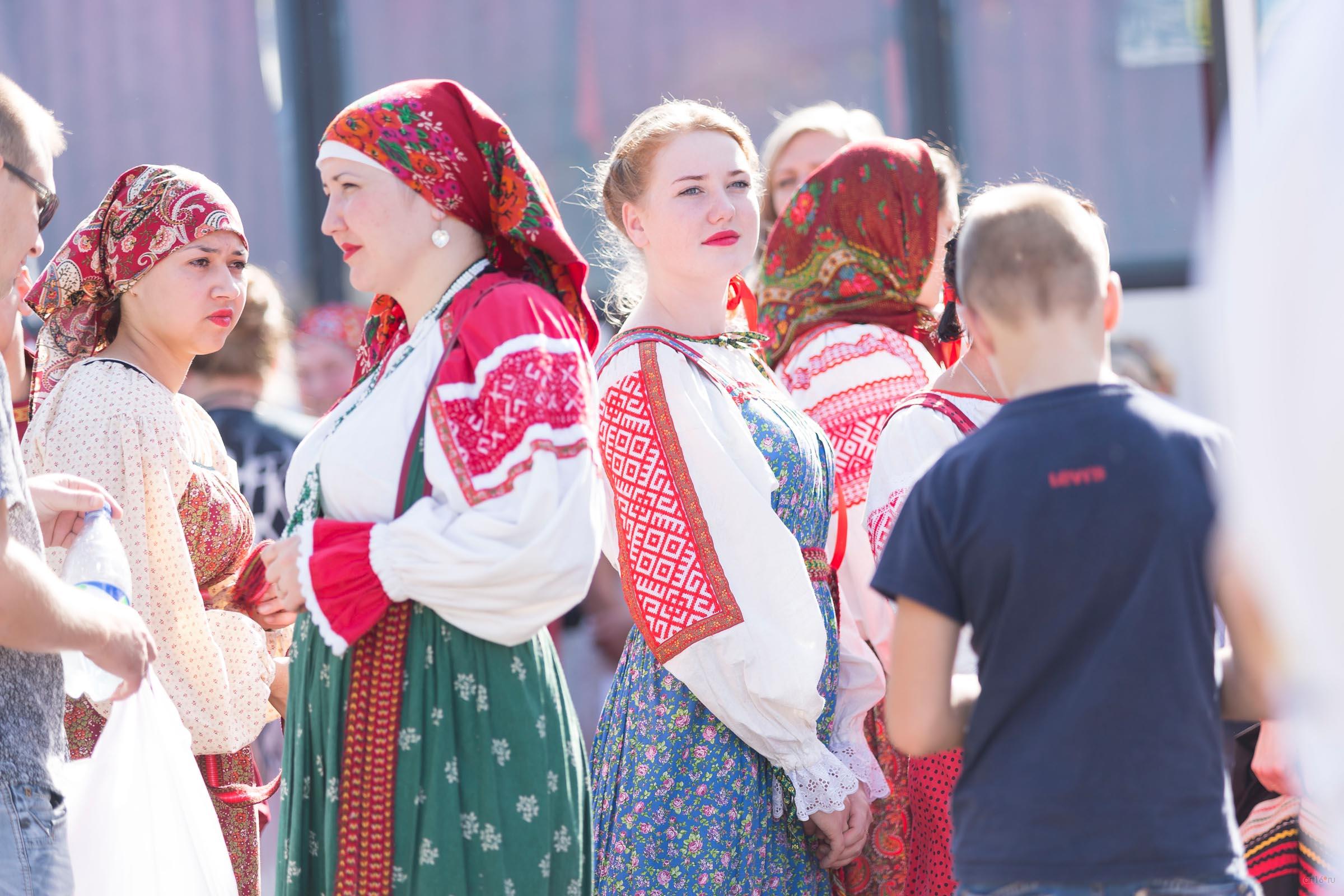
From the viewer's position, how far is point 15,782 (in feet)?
6.31

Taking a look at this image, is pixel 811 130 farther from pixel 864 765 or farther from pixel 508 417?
pixel 508 417

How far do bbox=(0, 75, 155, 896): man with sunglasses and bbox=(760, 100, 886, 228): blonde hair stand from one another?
259 cm

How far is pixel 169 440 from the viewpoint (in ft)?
9.21

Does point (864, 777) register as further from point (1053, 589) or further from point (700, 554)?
point (1053, 589)

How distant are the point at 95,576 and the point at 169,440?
2.16ft

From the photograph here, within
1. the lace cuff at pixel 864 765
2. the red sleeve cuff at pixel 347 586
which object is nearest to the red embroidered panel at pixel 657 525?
the lace cuff at pixel 864 765

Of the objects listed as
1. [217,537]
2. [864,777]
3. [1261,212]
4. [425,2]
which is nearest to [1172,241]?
[425,2]

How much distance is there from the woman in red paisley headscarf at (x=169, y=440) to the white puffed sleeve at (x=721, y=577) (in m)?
0.71

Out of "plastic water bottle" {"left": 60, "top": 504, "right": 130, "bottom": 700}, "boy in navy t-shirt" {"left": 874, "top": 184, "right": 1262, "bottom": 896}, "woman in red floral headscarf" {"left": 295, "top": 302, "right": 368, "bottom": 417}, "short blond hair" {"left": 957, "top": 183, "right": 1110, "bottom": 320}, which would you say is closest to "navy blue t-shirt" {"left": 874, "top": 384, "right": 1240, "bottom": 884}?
"boy in navy t-shirt" {"left": 874, "top": 184, "right": 1262, "bottom": 896}

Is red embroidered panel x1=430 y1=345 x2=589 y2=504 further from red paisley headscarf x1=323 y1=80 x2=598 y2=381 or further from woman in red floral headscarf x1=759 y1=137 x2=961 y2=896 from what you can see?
woman in red floral headscarf x1=759 y1=137 x2=961 y2=896

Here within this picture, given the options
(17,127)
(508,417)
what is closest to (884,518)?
(508,417)

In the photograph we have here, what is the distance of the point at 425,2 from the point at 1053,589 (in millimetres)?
5559

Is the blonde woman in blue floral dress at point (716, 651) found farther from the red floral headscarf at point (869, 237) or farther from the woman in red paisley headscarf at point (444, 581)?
the red floral headscarf at point (869, 237)

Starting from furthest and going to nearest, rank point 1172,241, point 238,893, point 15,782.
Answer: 1. point 1172,241
2. point 238,893
3. point 15,782
